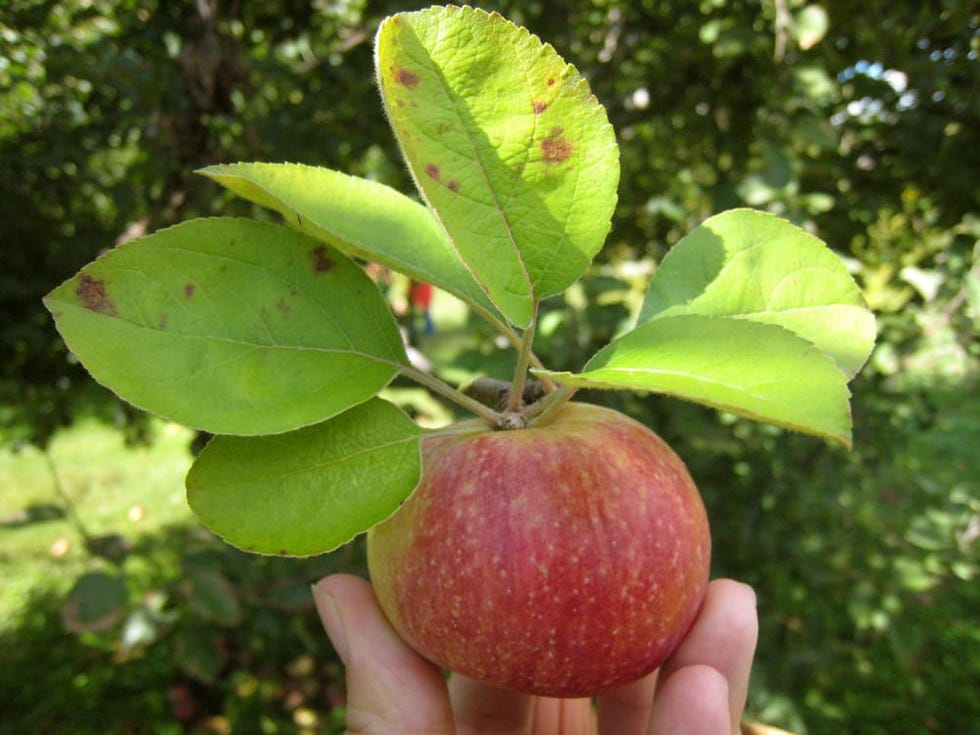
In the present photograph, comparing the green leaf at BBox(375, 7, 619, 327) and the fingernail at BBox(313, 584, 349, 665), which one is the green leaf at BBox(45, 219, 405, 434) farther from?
the fingernail at BBox(313, 584, 349, 665)

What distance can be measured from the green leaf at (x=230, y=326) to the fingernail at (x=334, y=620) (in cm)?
35

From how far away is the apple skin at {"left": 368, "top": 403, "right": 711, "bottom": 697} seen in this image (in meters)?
0.68

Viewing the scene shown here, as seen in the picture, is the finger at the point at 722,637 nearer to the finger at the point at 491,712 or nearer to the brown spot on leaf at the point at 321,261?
the finger at the point at 491,712

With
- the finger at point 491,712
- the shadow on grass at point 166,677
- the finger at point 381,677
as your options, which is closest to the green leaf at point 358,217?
the finger at point 381,677

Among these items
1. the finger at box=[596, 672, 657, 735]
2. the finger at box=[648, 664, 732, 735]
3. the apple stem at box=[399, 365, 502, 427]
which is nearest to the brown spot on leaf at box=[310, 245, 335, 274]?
the apple stem at box=[399, 365, 502, 427]

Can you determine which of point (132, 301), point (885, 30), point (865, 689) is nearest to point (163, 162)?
point (132, 301)

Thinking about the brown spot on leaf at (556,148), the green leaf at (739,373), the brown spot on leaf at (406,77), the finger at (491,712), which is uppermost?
the brown spot on leaf at (406,77)

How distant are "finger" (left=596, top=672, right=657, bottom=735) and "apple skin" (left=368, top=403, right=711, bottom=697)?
1.13 feet

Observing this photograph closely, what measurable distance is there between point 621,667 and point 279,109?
1.54 m

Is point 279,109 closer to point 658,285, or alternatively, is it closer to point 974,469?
point 658,285

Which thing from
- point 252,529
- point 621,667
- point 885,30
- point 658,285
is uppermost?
point 885,30

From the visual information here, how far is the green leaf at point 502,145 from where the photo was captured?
57 centimetres

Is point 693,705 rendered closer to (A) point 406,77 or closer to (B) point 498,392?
(B) point 498,392

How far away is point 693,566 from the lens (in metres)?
0.75
